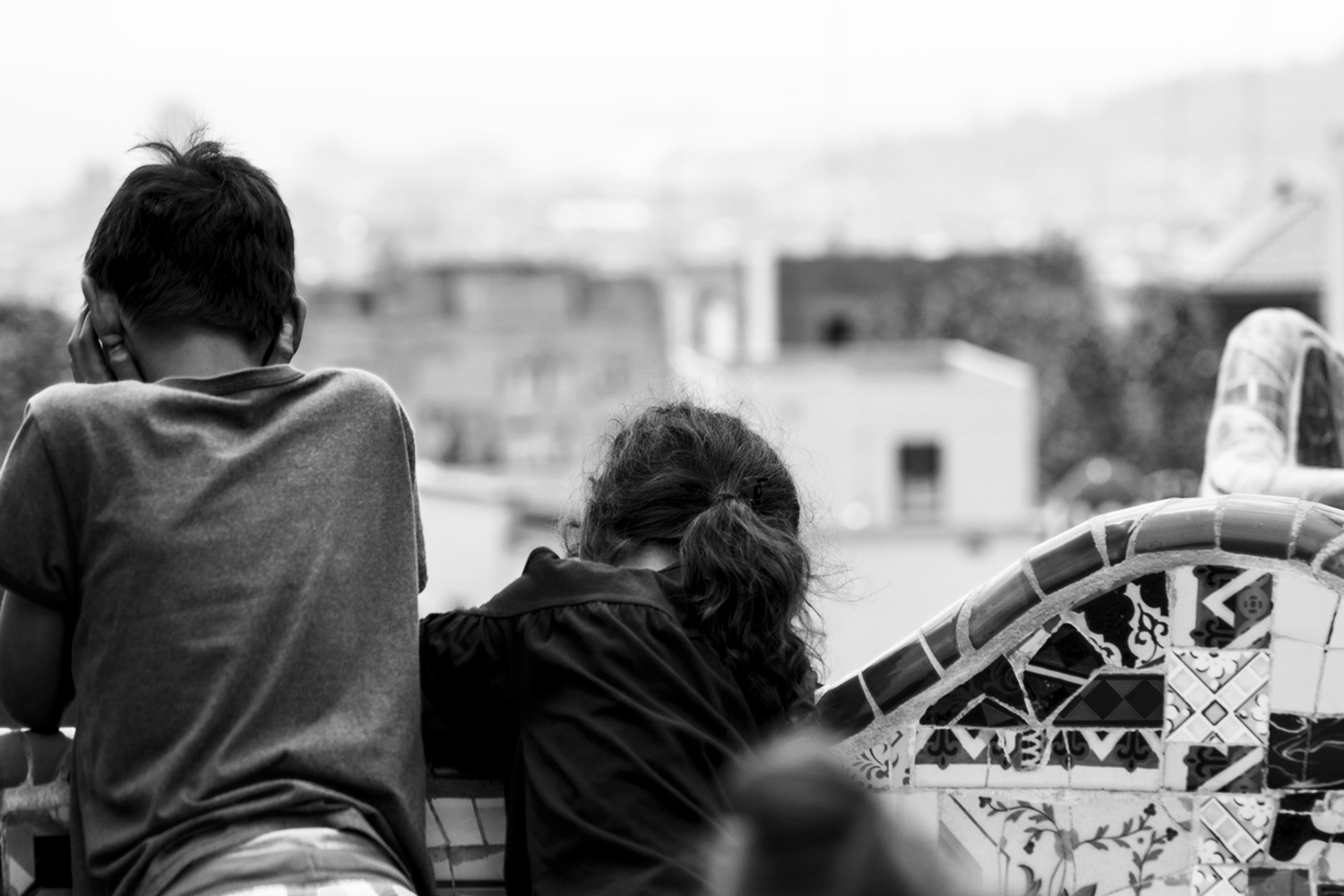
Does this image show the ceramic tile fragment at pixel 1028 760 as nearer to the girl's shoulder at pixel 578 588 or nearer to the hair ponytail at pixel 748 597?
the hair ponytail at pixel 748 597

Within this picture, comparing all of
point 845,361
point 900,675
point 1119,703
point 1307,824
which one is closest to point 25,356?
point 845,361

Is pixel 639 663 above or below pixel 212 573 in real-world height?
below

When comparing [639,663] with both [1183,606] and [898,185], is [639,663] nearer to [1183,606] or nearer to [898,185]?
[1183,606]

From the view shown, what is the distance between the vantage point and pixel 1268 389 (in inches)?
160

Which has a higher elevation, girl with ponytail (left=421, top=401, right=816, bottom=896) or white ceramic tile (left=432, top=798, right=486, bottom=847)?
girl with ponytail (left=421, top=401, right=816, bottom=896)

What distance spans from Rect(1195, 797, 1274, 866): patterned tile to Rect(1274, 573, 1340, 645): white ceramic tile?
0.23 meters

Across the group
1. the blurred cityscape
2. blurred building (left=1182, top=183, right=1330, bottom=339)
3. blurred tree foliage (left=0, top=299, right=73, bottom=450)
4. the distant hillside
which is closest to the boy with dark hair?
the blurred cityscape

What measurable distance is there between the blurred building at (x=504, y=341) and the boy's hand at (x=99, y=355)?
1433 inches

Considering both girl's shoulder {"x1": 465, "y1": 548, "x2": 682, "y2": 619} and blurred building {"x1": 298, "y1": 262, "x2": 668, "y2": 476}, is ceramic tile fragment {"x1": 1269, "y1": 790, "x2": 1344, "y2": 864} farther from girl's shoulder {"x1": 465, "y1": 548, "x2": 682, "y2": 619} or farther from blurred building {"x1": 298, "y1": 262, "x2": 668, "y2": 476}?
blurred building {"x1": 298, "y1": 262, "x2": 668, "y2": 476}

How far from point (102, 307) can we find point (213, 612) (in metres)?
0.43

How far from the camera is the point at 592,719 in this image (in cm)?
211

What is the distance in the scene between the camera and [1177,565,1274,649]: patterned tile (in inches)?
89.0

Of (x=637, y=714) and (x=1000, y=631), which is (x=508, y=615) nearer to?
(x=637, y=714)

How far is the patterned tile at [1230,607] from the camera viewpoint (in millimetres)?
2260
